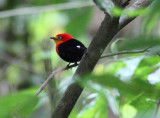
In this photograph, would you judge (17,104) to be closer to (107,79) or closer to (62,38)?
(107,79)

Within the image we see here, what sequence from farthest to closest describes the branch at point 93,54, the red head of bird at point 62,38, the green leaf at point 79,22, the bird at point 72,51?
the red head of bird at point 62,38, the bird at point 72,51, the green leaf at point 79,22, the branch at point 93,54

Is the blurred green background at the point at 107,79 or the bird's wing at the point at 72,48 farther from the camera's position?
the bird's wing at the point at 72,48

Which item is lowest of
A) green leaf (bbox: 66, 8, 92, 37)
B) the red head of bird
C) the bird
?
the red head of bird

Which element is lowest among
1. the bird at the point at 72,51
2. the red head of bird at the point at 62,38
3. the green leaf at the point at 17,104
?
the red head of bird at the point at 62,38

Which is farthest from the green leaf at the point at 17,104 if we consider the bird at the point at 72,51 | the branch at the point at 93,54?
the bird at the point at 72,51

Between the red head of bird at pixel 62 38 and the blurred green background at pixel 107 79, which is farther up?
the blurred green background at pixel 107 79

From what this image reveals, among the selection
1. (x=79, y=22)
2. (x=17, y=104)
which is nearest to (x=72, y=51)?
Answer: (x=79, y=22)

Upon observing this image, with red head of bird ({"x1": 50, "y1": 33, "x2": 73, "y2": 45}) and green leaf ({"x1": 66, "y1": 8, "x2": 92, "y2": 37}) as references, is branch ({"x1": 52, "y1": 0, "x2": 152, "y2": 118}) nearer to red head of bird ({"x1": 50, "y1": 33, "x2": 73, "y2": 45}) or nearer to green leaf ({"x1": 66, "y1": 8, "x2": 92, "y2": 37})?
green leaf ({"x1": 66, "y1": 8, "x2": 92, "y2": 37})

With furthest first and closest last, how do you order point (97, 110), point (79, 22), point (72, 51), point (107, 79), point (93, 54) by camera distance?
point (72, 51), point (79, 22), point (97, 110), point (93, 54), point (107, 79)

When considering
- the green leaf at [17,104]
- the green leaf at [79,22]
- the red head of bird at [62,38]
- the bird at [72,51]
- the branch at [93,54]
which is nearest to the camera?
the green leaf at [17,104]

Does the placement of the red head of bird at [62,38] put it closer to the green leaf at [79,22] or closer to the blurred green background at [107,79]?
the blurred green background at [107,79]

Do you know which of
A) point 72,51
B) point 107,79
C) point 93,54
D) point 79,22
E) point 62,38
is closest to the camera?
point 107,79

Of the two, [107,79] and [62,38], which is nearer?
[107,79]

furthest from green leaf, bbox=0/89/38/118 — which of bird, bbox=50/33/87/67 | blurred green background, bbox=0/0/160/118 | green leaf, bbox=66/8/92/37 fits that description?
bird, bbox=50/33/87/67
